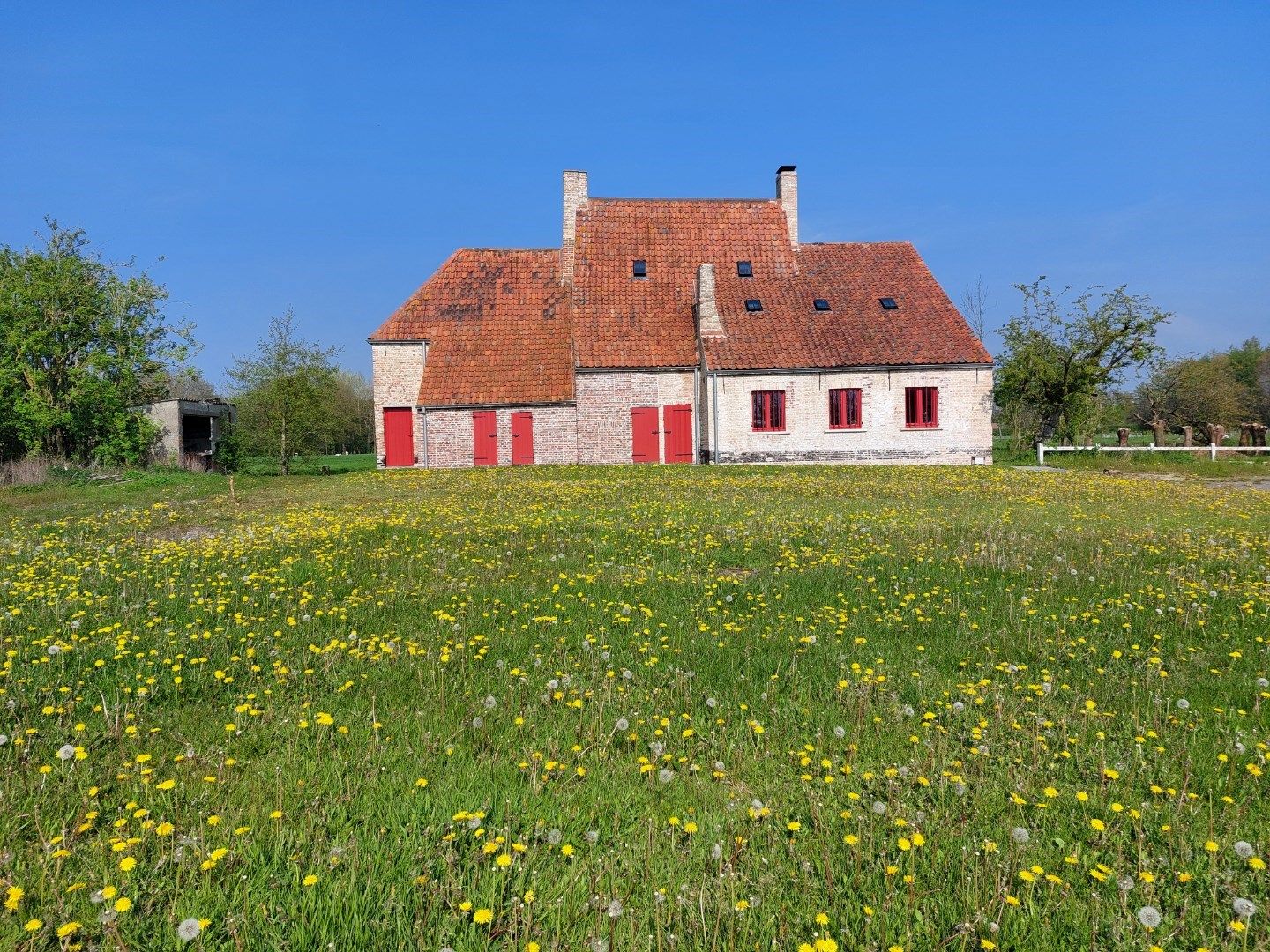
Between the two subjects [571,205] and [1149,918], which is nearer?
[1149,918]

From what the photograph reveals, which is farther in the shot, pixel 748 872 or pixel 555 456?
pixel 555 456

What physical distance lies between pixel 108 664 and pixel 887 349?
1037 inches

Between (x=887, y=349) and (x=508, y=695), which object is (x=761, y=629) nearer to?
(x=508, y=695)

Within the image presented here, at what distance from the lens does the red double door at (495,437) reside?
1067 inches

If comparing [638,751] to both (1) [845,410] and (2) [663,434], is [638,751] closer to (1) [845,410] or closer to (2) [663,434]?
(2) [663,434]

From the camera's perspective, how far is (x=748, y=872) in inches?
116

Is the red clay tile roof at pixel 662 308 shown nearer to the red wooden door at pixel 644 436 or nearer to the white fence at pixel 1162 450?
the red wooden door at pixel 644 436

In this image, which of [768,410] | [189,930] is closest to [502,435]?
[768,410]

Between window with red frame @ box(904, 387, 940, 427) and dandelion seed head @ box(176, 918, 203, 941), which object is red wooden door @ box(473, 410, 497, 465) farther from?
dandelion seed head @ box(176, 918, 203, 941)

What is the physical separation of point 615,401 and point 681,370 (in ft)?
9.13

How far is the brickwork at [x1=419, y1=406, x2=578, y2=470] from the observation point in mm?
27078

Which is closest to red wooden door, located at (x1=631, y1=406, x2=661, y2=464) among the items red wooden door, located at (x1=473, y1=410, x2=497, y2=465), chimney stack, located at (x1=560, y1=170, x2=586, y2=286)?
red wooden door, located at (x1=473, y1=410, x2=497, y2=465)

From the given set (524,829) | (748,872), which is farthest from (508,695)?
(748,872)

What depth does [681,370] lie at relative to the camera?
27609mm
